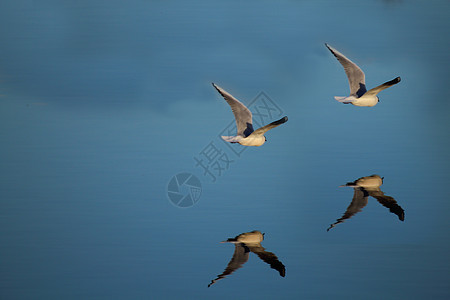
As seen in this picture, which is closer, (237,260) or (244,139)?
(237,260)

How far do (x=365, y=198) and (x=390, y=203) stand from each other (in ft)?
0.92

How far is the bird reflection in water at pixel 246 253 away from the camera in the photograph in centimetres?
610

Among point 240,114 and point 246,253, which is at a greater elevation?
point 240,114

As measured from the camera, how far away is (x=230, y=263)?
242 inches

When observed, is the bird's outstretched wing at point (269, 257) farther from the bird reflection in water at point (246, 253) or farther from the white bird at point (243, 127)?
the white bird at point (243, 127)

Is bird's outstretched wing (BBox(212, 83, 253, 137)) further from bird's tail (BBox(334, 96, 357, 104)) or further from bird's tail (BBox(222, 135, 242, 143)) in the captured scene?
bird's tail (BBox(334, 96, 357, 104))

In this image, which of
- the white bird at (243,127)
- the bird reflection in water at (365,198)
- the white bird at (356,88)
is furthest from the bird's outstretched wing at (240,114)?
the bird reflection in water at (365,198)

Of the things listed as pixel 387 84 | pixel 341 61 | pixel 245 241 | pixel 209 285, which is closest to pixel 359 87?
pixel 341 61

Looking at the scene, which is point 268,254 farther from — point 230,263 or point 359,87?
point 359,87

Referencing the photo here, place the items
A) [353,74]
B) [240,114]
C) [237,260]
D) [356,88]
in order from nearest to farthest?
[237,260], [240,114], [353,74], [356,88]

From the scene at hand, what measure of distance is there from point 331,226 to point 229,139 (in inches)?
60.2

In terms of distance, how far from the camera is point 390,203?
282 inches

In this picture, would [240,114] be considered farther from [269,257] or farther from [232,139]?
[269,257]

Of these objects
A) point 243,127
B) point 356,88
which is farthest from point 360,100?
point 243,127
